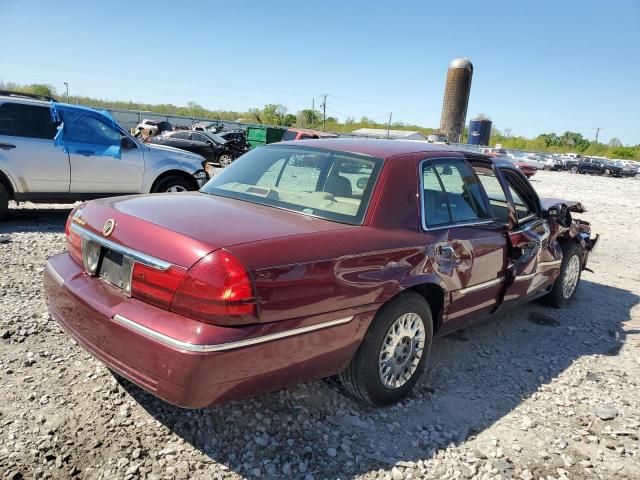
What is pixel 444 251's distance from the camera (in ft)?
10.7

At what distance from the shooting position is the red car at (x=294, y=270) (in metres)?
2.25

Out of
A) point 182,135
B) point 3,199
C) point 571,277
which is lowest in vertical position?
point 3,199

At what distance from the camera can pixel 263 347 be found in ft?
7.55

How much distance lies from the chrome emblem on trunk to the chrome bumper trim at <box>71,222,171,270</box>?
0.12 feet

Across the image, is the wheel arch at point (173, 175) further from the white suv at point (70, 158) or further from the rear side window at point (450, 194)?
the rear side window at point (450, 194)

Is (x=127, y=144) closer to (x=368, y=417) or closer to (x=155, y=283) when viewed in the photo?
(x=155, y=283)

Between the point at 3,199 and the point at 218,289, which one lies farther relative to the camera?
the point at 3,199

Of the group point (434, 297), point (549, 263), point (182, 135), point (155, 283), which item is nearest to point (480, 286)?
point (434, 297)

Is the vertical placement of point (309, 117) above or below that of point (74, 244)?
above

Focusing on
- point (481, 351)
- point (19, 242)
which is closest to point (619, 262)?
point (481, 351)

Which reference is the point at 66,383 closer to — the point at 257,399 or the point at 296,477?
the point at 257,399

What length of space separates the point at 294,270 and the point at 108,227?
42.5 inches

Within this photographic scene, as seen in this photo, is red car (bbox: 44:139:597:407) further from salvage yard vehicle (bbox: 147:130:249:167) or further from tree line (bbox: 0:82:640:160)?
tree line (bbox: 0:82:640:160)

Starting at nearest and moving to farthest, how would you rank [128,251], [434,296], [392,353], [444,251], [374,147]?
[128,251], [392,353], [444,251], [434,296], [374,147]
